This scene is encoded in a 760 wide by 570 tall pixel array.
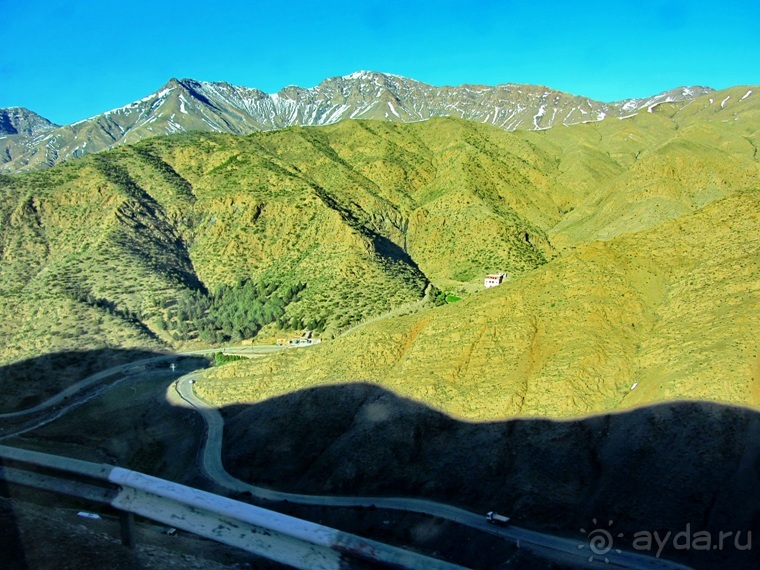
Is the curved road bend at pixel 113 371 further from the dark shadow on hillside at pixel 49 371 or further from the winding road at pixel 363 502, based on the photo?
the dark shadow on hillside at pixel 49 371

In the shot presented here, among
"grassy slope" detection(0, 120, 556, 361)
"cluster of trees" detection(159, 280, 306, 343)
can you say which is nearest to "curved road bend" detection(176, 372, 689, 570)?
"cluster of trees" detection(159, 280, 306, 343)

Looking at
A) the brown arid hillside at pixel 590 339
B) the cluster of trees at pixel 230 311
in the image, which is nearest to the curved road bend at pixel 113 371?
the cluster of trees at pixel 230 311

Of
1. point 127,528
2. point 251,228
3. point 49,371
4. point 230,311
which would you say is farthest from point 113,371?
point 127,528

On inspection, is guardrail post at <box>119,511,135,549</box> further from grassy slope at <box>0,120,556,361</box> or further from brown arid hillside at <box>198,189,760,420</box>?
grassy slope at <box>0,120,556,361</box>

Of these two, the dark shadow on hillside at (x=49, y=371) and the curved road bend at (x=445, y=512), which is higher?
the dark shadow on hillside at (x=49, y=371)

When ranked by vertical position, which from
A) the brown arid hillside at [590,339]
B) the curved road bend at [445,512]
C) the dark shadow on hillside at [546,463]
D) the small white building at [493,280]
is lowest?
the curved road bend at [445,512]

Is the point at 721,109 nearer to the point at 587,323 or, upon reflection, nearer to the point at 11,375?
the point at 587,323

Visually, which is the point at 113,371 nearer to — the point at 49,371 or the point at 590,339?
the point at 49,371
